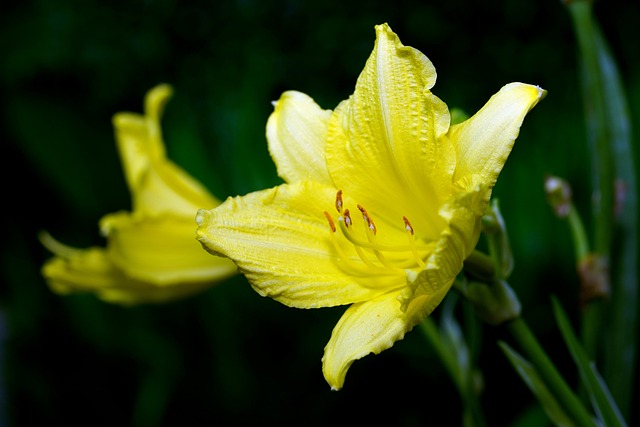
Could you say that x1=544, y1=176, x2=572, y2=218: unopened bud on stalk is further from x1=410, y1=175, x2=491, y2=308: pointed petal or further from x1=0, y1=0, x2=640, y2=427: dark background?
x1=0, y1=0, x2=640, y2=427: dark background

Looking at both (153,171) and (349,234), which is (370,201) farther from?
(153,171)

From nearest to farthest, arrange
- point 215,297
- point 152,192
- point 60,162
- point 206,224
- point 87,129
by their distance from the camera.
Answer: point 206,224 → point 152,192 → point 215,297 → point 60,162 → point 87,129

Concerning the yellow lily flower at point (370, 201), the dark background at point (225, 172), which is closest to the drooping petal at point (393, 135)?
the yellow lily flower at point (370, 201)

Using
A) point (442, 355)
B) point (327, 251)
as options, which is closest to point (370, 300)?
point (327, 251)

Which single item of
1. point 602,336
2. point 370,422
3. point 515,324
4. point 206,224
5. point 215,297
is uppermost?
point 206,224

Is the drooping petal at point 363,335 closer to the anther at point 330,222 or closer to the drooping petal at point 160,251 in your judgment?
the anther at point 330,222

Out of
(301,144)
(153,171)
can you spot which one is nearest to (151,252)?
(153,171)

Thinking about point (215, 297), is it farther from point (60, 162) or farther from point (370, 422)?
point (60, 162)
